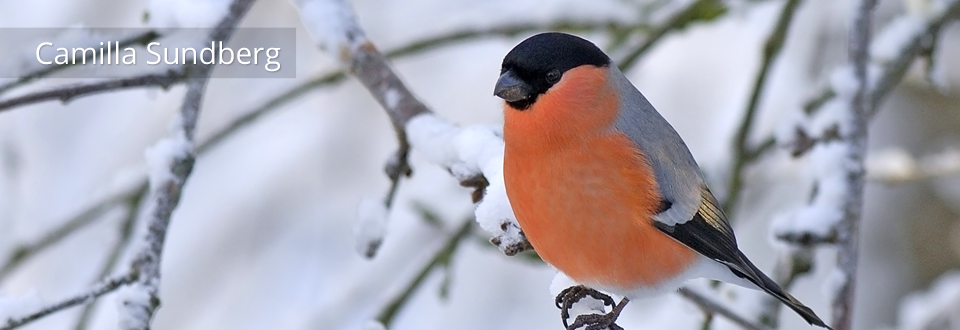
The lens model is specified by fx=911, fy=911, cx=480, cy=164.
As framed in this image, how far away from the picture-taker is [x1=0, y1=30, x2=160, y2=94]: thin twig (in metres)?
1.55

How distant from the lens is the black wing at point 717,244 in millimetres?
1579

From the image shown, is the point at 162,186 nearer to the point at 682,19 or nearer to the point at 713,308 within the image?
the point at 713,308

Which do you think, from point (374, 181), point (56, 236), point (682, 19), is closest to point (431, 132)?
point (682, 19)

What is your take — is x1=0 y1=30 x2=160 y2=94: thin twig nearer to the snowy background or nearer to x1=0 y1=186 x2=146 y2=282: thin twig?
x1=0 y1=186 x2=146 y2=282: thin twig

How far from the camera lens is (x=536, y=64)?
152 cm

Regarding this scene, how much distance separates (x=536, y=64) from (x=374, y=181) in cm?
260

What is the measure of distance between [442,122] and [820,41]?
82.5 inches

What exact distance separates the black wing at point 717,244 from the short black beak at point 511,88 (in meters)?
0.30

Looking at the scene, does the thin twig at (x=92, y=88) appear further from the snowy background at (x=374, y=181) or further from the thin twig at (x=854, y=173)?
the snowy background at (x=374, y=181)

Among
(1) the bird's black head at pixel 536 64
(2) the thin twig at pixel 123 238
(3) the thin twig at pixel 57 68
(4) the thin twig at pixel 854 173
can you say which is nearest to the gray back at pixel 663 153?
(1) the bird's black head at pixel 536 64

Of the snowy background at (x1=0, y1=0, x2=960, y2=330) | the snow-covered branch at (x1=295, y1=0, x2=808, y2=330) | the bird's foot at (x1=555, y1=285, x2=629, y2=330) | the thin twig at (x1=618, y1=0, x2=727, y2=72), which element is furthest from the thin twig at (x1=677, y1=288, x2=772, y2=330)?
the snowy background at (x1=0, y1=0, x2=960, y2=330)

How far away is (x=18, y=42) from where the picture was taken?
9.95 ft

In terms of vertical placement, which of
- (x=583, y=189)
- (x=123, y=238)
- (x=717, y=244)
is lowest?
(x=717, y=244)

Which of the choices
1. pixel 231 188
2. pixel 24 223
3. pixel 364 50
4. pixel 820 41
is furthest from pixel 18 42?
pixel 820 41
